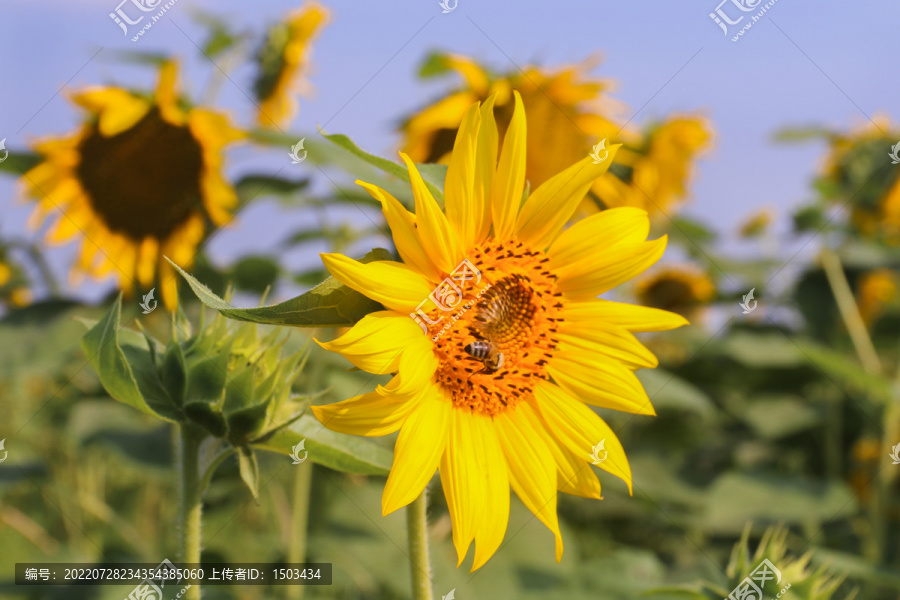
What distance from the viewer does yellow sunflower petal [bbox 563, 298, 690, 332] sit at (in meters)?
0.86

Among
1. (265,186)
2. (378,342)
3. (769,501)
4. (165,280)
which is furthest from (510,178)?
(769,501)

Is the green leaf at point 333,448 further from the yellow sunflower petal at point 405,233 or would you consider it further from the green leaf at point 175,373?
the yellow sunflower petal at point 405,233

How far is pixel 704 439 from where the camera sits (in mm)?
3105

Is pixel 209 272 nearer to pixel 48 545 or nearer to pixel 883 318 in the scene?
pixel 48 545

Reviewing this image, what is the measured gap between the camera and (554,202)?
0.86 m

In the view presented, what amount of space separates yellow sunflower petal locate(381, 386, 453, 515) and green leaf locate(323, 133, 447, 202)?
220 millimetres

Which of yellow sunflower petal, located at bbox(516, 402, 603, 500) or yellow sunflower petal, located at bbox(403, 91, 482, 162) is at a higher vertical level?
yellow sunflower petal, located at bbox(403, 91, 482, 162)

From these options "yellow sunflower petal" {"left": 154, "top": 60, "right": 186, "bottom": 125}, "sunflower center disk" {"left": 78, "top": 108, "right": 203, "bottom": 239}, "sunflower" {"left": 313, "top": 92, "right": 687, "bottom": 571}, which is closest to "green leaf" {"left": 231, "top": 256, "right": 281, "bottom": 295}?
"sunflower center disk" {"left": 78, "top": 108, "right": 203, "bottom": 239}

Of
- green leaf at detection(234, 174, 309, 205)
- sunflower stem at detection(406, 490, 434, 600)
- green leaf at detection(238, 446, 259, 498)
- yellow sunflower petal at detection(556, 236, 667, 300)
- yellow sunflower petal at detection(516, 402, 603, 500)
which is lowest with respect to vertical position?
sunflower stem at detection(406, 490, 434, 600)

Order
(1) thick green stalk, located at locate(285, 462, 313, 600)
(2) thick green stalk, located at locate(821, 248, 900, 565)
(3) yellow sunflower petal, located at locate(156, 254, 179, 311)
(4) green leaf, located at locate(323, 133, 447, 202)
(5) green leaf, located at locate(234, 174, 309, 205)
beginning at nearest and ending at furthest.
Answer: (4) green leaf, located at locate(323, 133, 447, 202) < (1) thick green stalk, located at locate(285, 462, 313, 600) < (3) yellow sunflower petal, located at locate(156, 254, 179, 311) < (5) green leaf, located at locate(234, 174, 309, 205) < (2) thick green stalk, located at locate(821, 248, 900, 565)

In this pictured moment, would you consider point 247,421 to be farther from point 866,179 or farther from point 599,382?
point 866,179

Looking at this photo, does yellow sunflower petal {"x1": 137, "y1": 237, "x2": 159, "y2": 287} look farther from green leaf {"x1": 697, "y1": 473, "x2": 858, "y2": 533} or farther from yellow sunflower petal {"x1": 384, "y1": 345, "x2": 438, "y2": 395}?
green leaf {"x1": 697, "y1": 473, "x2": 858, "y2": 533}

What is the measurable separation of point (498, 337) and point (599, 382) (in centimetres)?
Result: 13

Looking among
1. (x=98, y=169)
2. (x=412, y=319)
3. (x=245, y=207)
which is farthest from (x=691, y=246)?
(x=412, y=319)
